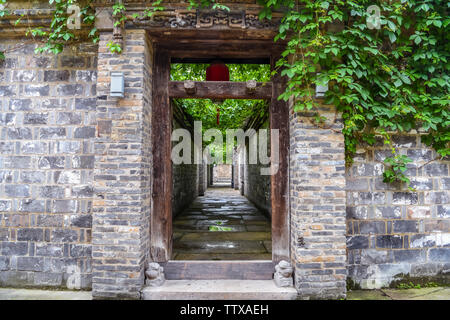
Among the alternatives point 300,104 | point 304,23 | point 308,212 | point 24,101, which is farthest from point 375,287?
point 24,101

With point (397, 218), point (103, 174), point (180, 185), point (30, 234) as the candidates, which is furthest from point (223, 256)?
point (180, 185)

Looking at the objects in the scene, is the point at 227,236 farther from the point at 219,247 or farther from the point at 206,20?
the point at 206,20

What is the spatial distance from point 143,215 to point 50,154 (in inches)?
60.8

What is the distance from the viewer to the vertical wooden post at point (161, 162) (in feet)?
11.8

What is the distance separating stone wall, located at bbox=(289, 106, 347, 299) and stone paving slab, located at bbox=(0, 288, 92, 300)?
261 centimetres

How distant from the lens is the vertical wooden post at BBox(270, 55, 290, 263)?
3564mm

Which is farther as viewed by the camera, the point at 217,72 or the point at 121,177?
the point at 217,72

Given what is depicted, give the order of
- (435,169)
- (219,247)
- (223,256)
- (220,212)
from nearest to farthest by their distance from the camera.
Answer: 1. (435,169)
2. (223,256)
3. (219,247)
4. (220,212)

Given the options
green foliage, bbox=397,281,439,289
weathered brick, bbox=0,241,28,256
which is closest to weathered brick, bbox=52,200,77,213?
weathered brick, bbox=0,241,28,256

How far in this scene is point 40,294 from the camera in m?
3.38

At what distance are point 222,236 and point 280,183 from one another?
2501 mm

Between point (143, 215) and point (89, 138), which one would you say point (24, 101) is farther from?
point (143, 215)

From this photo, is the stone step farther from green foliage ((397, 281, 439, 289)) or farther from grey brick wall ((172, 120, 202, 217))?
grey brick wall ((172, 120, 202, 217))

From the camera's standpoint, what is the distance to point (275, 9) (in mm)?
3238
